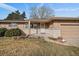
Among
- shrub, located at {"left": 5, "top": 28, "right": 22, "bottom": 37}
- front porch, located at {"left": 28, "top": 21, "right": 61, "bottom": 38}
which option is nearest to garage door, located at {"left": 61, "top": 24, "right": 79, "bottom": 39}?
front porch, located at {"left": 28, "top": 21, "right": 61, "bottom": 38}

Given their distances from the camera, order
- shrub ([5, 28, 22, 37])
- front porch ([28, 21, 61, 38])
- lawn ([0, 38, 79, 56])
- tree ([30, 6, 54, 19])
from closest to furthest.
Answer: lawn ([0, 38, 79, 56]) → tree ([30, 6, 54, 19]) → shrub ([5, 28, 22, 37]) → front porch ([28, 21, 61, 38])

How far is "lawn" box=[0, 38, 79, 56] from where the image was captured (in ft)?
44.1

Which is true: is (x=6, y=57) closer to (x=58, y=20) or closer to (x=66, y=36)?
(x=66, y=36)

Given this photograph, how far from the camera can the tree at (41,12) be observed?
1478cm

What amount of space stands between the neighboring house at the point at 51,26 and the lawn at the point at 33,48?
3.81ft

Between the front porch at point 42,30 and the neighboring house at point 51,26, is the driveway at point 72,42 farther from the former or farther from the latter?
the front porch at point 42,30

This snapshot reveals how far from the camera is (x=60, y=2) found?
1359 cm

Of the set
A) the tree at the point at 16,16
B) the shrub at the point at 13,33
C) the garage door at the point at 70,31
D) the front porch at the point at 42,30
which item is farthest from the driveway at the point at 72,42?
the tree at the point at 16,16

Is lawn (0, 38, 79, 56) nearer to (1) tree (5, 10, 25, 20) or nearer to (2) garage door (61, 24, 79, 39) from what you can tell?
(2) garage door (61, 24, 79, 39)

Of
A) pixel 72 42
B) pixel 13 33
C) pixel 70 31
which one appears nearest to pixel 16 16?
pixel 13 33

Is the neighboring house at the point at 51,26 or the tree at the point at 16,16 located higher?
the tree at the point at 16,16

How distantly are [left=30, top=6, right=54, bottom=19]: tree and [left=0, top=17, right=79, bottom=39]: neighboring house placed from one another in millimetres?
464

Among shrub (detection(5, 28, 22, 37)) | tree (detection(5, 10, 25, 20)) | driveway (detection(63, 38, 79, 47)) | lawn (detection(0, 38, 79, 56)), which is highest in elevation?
tree (detection(5, 10, 25, 20))

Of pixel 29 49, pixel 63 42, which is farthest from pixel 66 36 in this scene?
pixel 29 49
